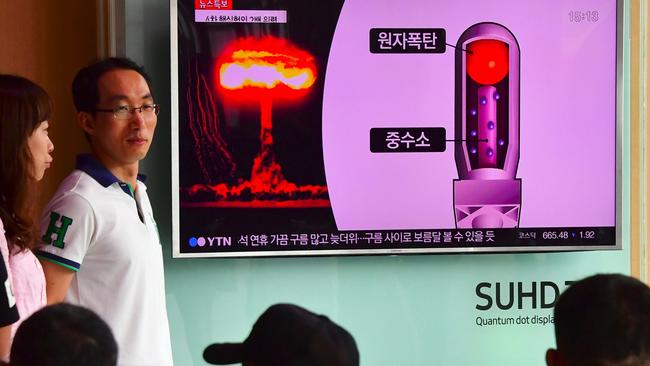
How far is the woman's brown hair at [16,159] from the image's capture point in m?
2.16

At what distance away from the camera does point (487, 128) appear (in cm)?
374

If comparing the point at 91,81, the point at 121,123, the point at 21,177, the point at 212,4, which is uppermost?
the point at 212,4

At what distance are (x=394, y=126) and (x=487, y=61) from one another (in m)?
0.44

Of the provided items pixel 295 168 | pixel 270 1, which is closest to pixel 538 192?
pixel 295 168

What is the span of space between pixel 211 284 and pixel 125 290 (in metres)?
1.21

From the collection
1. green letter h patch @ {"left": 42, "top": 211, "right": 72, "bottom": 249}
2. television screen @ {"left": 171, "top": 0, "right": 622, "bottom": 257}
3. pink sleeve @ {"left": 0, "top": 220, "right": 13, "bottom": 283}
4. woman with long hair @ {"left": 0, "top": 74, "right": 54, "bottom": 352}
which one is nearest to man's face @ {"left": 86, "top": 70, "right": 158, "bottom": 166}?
green letter h patch @ {"left": 42, "top": 211, "right": 72, "bottom": 249}

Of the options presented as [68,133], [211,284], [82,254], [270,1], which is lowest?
[211,284]

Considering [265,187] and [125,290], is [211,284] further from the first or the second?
[125,290]

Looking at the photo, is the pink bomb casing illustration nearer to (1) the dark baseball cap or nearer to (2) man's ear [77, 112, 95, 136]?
(2) man's ear [77, 112, 95, 136]

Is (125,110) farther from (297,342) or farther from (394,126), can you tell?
(297,342)

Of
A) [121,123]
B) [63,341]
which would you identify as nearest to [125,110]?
[121,123]

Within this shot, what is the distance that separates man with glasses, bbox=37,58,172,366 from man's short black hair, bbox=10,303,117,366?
0.99 m

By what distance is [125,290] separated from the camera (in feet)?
8.15

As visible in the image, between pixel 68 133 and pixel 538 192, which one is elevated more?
pixel 68 133
